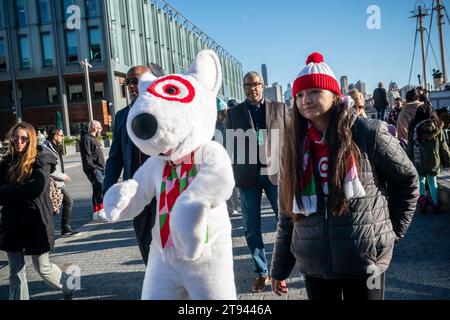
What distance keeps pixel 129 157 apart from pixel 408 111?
5079mm

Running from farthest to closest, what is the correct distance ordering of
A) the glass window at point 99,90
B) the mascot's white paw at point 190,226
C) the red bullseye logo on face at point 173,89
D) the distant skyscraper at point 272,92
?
the glass window at point 99,90, the distant skyscraper at point 272,92, the red bullseye logo on face at point 173,89, the mascot's white paw at point 190,226

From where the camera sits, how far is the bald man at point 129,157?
297 centimetres

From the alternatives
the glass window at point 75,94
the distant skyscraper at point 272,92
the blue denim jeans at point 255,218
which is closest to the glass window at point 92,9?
Answer: the glass window at point 75,94

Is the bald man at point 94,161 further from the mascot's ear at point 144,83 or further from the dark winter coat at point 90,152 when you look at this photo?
the mascot's ear at point 144,83

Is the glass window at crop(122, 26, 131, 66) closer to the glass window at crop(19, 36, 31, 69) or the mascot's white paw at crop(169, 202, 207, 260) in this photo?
the glass window at crop(19, 36, 31, 69)

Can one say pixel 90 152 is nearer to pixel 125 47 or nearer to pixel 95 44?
pixel 95 44

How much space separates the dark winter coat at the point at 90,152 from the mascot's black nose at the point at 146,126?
6.24 meters

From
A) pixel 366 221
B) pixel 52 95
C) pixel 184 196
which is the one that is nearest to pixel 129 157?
pixel 184 196

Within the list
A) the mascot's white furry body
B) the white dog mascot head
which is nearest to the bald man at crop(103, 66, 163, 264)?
the mascot's white furry body

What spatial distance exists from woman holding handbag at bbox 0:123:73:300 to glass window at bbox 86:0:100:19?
35609 millimetres

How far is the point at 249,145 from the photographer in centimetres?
429

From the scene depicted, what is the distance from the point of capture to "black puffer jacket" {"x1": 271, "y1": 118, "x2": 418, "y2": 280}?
2.19 m

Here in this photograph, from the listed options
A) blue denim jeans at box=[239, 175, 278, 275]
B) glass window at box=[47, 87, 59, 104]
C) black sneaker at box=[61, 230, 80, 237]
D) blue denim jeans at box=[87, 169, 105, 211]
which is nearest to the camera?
blue denim jeans at box=[239, 175, 278, 275]

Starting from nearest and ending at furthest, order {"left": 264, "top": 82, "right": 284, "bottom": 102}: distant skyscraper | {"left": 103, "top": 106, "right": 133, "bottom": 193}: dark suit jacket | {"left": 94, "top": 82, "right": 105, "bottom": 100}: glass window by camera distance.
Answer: {"left": 103, "top": 106, "right": 133, "bottom": 193}: dark suit jacket → {"left": 264, "top": 82, "right": 284, "bottom": 102}: distant skyscraper → {"left": 94, "top": 82, "right": 105, "bottom": 100}: glass window
